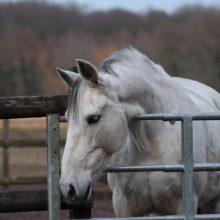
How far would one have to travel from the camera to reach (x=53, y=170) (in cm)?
376

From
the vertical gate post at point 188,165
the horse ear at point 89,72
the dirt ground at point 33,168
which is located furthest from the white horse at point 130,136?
the dirt ground at point 33,168

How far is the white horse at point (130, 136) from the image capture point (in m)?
3.88

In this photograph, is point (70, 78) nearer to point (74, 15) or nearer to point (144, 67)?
point (144, 67)

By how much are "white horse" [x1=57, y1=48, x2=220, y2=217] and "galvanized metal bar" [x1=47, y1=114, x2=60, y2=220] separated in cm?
5

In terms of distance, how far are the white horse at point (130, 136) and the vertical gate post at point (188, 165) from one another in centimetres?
50

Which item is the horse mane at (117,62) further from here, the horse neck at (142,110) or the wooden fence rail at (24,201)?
the wooden fence rail at (24,201)

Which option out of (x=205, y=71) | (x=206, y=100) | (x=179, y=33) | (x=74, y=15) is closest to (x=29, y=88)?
(x=205, y=71)

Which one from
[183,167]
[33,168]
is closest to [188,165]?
[183,167]

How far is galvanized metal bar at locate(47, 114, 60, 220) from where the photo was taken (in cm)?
373

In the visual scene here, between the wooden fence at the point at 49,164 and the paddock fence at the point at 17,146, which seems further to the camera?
the paddock fence at the point at 17,146

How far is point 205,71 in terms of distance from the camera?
41562 millimetres

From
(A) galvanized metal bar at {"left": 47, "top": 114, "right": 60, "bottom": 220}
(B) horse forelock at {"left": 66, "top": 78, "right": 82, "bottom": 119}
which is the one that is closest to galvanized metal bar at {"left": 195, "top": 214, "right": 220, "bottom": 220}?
(A) galvanized metal bar at {"left": 47, "top": 114, "right": 60, "bottom": 220}

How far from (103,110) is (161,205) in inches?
39.4

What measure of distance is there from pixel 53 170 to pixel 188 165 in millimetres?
780
